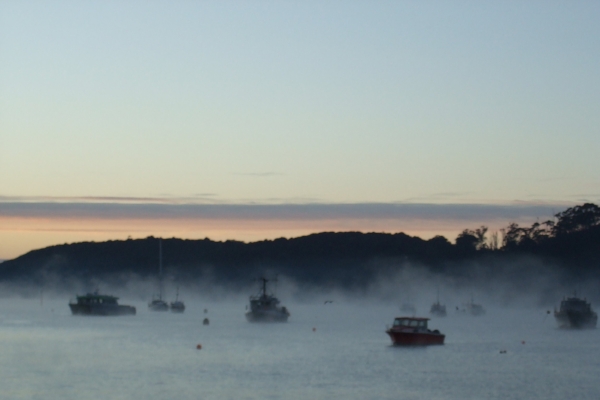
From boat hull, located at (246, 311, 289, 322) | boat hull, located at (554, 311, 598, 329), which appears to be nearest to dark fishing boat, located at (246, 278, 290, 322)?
boat hull, located at (246, 311, 289, 322)

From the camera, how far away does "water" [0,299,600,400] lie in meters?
70.4

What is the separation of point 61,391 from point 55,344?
1867 inches

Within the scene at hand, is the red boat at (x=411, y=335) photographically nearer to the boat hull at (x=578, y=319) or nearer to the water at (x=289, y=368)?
the water at (x=289, y=368)

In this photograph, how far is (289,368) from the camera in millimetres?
85750

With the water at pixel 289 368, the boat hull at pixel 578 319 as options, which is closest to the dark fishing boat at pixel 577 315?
the boat hull at pixel 578 319

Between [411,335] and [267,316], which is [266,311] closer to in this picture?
[267,316]

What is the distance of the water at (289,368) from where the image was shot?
7044cm

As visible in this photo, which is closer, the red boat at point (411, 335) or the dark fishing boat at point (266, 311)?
the red boat at point (411, 335)

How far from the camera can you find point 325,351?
350ft

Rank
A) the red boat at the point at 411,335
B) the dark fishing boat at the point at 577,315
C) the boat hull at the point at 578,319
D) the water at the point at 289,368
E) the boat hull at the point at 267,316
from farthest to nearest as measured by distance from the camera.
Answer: the boat hull at the point at 267,316 < the dark fishing boat at the point at 577,315 < the boat hull at the point at 578,319 < the red boat at the point at 411,335 < the water at the point at 289,368

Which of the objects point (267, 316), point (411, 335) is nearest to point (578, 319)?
point (267, 316)

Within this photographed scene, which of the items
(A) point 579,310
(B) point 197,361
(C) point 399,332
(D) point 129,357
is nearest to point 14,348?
(D) point 129,357

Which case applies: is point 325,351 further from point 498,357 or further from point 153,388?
point 153,388

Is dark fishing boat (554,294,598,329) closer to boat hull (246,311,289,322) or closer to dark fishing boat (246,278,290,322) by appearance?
boat hull (246,311,289,322)
